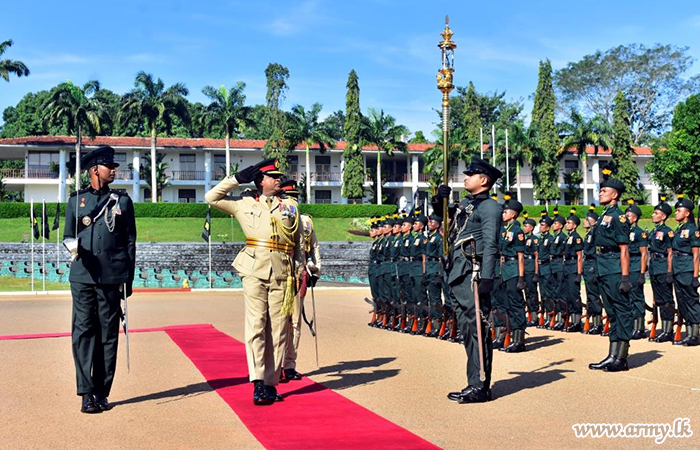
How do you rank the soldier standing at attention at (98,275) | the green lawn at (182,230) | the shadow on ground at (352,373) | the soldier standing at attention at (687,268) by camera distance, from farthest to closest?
the green lawn at (182,230) → the soldier standing at attention at (687,268) → the shadow on ground at (352,373) → the soldier standing at attention at (98,275)

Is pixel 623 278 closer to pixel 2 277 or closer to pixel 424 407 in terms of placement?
pixel 424 407

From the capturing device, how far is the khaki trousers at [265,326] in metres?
7.15

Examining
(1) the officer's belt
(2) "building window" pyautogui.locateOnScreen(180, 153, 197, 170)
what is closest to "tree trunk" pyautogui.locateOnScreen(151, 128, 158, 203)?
(2) "building window" pyautogui.locateOnScreen(180, 153, 197, 170)

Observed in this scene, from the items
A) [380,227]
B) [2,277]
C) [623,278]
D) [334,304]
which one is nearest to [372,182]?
[2,277]

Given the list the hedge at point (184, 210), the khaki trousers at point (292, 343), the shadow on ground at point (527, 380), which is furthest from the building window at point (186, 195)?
the shadow on ground at point (527, 380)

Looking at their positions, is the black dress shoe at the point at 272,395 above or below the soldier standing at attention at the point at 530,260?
below

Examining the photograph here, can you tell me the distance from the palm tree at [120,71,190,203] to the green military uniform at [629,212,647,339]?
4945 centimetres

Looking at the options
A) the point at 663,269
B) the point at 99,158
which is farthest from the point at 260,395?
the point at 663,269

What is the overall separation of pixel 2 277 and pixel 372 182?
37.4 meters

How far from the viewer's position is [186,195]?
65.9m

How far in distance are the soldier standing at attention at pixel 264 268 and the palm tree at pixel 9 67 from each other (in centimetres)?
5067

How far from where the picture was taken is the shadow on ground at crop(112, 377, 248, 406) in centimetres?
730

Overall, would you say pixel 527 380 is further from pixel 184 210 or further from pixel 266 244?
pixel 184 210

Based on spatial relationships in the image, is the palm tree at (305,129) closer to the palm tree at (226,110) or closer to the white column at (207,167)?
the palm tree at (226,110)
